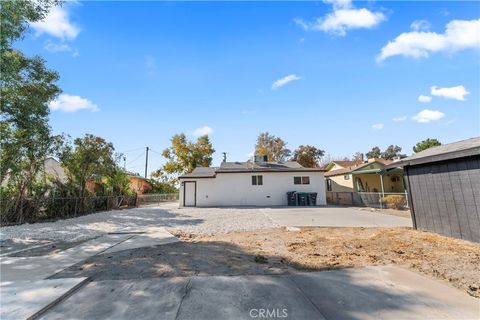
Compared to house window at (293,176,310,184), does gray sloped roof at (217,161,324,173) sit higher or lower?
higher

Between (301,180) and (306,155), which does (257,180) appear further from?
(306,155)

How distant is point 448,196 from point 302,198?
38.5 feet

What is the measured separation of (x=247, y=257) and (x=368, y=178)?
20.6 metres

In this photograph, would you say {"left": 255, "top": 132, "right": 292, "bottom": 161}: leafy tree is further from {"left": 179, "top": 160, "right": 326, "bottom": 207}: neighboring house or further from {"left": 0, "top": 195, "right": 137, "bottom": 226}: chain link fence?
{"left": 0, "top": 195, "right": 137, "bottom": 226}: chain link fence

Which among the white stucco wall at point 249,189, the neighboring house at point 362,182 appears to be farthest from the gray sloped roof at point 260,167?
the neighboring house at point 362,182

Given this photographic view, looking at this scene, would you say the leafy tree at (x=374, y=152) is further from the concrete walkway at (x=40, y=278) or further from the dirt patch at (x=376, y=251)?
the concrete walkway at (x=40, y=278)

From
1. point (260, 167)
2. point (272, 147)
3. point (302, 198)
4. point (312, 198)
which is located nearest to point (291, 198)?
point (302, 198)

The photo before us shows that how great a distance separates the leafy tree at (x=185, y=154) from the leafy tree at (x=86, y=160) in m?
15.8

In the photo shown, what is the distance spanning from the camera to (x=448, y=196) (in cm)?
611

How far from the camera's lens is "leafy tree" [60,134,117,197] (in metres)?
12.2

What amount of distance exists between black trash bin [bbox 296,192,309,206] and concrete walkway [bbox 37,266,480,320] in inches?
557

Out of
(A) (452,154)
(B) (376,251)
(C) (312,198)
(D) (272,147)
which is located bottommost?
(B) (376,251)

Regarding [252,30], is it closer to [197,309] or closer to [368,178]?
[197,309]

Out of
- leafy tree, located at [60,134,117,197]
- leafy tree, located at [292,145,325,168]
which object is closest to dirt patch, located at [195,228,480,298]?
leafy tree, located at [60,134,117,197]
